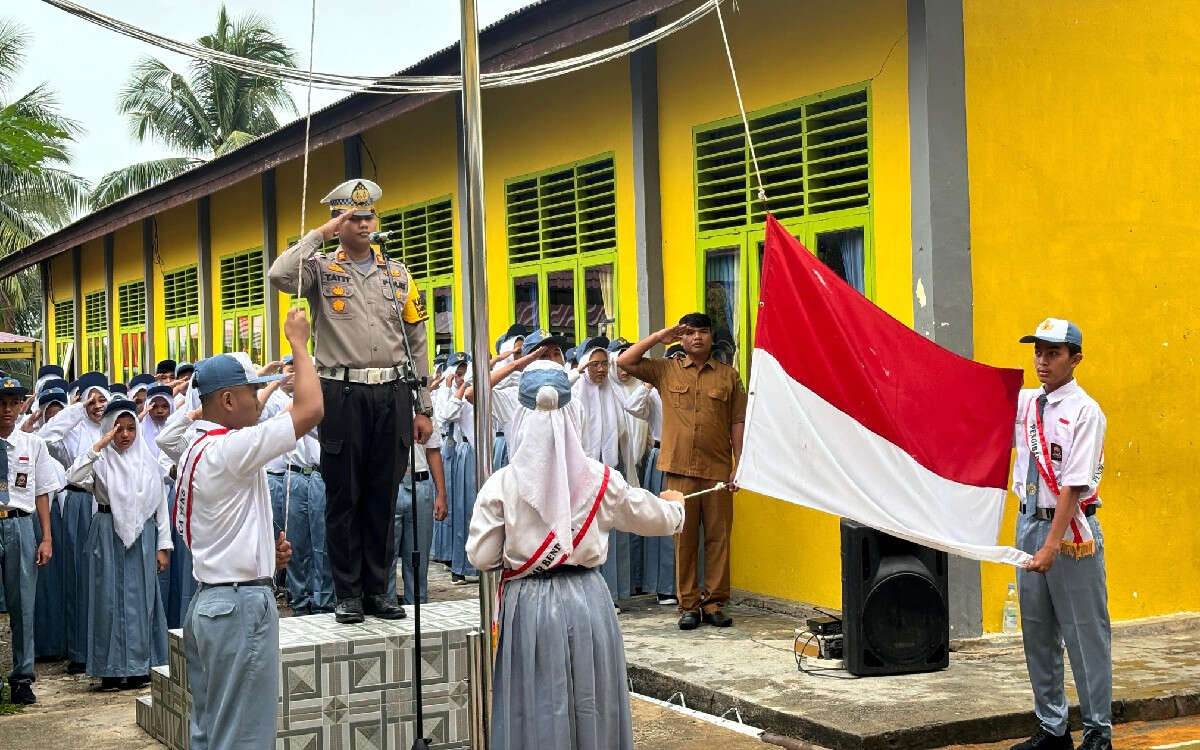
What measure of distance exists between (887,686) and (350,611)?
3.12 meters

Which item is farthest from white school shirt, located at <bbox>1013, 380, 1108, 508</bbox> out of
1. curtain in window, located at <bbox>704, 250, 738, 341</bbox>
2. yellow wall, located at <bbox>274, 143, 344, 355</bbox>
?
yellow wall, located at <bbox>274, 143, 344, 355</bbox>

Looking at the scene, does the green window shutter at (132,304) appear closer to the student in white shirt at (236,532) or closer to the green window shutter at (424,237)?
the green window shutter at (424,237)

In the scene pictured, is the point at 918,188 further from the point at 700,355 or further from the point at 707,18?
the point at 707,18

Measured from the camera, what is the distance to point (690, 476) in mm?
10250

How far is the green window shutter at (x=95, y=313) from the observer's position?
27964mm

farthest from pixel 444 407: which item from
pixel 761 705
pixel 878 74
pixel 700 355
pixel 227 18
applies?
pixel 227 18

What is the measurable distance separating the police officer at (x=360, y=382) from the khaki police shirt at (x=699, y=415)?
356 cm

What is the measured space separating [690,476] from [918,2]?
3.65 metres

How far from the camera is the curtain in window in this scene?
11.3 meters

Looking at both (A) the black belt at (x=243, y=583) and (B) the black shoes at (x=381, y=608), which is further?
(B) the black shoes at (x=381, y=608)

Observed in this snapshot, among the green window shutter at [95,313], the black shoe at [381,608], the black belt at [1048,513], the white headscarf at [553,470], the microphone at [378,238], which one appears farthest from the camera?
the green window shutter at [95,313]

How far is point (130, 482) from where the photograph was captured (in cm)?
941

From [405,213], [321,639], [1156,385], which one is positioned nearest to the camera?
[321,639]

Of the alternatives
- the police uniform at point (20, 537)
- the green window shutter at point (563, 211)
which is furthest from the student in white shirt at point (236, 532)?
the green window shutter at point (563, 211)
